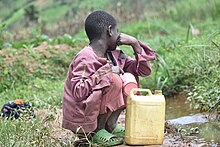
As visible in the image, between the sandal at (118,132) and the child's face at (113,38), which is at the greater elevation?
the child's face at (113,38)

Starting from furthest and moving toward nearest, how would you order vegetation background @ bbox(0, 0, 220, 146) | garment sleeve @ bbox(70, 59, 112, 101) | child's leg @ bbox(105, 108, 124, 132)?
vegetation background @ bbox(0, 0, 220, 146), child's leg @ bbox(105, 108, 124, 132), garment sleeve @ bbox(70, 59, 112, 101)

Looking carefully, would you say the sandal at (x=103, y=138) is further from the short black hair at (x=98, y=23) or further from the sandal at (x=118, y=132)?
the short black hair at (x=98, y=23)

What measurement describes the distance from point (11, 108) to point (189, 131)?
6.09ft

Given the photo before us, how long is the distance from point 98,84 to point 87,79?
0.09 meters

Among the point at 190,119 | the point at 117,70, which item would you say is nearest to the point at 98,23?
the point at 117,70

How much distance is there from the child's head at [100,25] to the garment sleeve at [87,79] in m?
0.29

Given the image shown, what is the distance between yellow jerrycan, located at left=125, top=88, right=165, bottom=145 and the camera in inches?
145

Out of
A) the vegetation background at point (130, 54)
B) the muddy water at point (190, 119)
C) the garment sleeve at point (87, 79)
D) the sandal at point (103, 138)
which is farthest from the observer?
the vegetation background at point (130, 54)

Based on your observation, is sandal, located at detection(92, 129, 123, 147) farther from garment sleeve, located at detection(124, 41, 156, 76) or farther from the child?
garment sleeve, located at detection(124, 41, 156, 76)

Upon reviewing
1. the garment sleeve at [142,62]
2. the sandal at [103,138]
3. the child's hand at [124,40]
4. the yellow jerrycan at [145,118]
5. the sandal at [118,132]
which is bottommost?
the sandal at [118,132]

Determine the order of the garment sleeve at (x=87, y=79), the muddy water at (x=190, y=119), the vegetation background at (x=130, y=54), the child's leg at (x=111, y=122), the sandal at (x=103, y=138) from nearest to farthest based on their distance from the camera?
the garment sleeve at (x=87, y=79), the sandal at (x=103, y=138), the child's leg at (x=111, y=122), the muddy water at (x=190, y=119), the vegetation background at (x=130, y=54)

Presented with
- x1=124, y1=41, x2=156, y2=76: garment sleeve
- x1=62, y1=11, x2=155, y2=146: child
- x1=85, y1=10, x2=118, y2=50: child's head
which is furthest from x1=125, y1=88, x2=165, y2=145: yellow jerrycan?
x1=85, y1=10, x2=118, y2=50: child's head

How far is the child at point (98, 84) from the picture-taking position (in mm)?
3697

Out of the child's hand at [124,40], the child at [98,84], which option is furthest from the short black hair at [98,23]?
the child's hand at [124,40]
